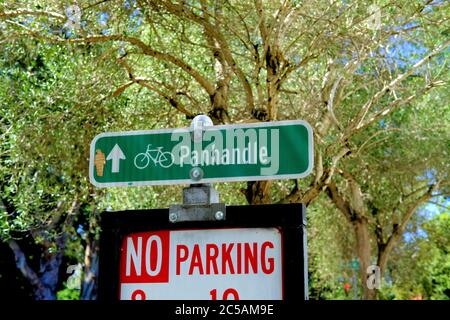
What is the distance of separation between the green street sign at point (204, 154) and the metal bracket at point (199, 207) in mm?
53

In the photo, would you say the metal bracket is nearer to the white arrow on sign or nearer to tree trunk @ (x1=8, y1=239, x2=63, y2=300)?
the white arrow on sign

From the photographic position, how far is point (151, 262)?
318 centimetres

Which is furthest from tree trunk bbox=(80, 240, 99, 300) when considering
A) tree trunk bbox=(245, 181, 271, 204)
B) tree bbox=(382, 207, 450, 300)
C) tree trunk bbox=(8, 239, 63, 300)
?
tree trunk bbox=(245, 181, 271, 204)

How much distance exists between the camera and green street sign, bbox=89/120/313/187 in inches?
118

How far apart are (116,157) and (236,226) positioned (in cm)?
66

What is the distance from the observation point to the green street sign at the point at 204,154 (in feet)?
9.87

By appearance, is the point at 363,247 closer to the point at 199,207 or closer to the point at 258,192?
the point at 258,192

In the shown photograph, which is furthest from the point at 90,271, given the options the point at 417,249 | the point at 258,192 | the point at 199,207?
the point at 199,207

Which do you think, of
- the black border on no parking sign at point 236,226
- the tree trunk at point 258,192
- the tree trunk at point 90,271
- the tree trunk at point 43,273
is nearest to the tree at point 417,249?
the tree trunk at point 258,192

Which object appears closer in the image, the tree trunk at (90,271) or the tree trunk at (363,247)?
the tree trunk at (363,247)

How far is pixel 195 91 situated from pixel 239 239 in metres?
11.3

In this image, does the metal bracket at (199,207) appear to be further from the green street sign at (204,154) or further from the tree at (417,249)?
the tree at (417,249)
